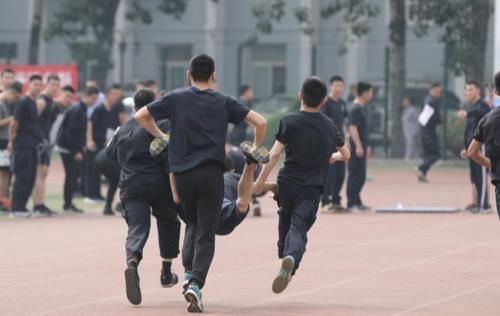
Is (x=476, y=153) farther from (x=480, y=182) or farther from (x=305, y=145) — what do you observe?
(x=480, y=182)

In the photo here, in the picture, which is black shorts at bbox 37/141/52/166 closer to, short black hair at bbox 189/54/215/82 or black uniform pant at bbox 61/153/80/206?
black uniform pant at bbox 61/153/80/206

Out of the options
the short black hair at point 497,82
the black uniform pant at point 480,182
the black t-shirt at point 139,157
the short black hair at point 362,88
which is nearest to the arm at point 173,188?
the black t-shirt at point 139,157

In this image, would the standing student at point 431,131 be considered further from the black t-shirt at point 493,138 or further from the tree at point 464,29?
the black t-shirt at point 493,138

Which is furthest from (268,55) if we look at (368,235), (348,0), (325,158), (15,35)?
(325,158)

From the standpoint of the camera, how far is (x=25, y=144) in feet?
70.7

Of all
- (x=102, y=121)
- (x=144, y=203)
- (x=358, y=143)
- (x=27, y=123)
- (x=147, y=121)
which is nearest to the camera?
(x=147, y=121)

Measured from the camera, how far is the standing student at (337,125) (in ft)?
72.9

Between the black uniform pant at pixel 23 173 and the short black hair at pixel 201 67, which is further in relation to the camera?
the black uniform pant at pixel 23 173

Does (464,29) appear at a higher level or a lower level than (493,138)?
higher

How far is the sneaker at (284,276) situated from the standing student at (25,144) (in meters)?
9.48

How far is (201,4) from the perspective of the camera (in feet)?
202

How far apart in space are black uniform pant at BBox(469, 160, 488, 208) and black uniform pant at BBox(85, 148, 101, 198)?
18.2ft

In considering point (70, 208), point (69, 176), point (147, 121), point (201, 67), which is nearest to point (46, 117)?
point (69, 176)

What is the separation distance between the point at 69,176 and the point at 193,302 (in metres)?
11.6
